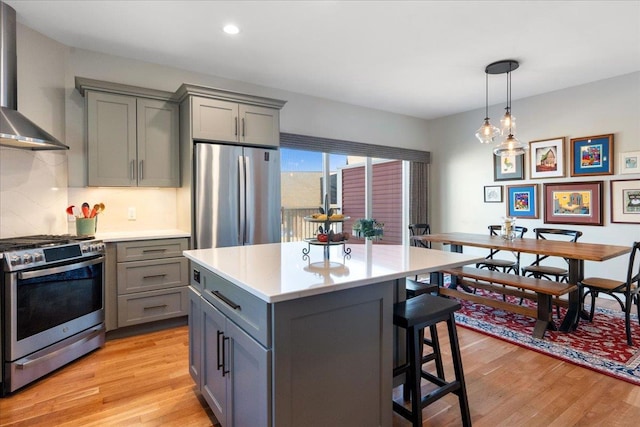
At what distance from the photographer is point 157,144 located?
3420 mm

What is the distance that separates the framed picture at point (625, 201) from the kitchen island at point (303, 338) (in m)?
3.38

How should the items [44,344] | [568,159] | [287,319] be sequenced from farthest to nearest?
1. [568,159]
2. [44,344]
3. [287,319]

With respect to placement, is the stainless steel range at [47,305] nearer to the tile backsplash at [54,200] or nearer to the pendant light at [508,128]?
the tile backsplash at [54,200]

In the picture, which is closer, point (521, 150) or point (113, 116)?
point (113, 116)

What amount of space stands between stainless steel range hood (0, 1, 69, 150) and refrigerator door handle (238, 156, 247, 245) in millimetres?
1503

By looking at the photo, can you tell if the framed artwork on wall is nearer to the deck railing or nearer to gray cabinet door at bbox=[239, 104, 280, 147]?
the deck railing

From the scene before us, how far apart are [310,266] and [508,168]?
4.43m

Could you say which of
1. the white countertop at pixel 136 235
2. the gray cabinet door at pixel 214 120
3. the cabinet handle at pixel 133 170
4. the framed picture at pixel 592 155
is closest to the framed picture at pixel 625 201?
the framed picture at pixel 592 155

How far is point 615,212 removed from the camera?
13.2ft

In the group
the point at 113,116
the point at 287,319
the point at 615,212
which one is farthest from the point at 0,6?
the point at 615,212

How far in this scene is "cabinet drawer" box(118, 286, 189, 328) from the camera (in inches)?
119

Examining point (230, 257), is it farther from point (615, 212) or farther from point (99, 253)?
point (615, 212)

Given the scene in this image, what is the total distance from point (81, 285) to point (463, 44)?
3907 mm

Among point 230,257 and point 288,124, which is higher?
point 288,124
